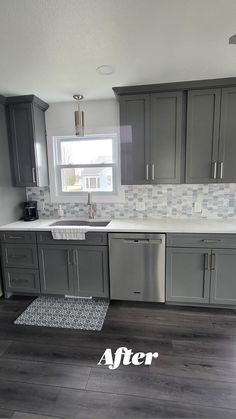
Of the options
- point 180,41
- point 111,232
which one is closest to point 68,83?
point 180,41

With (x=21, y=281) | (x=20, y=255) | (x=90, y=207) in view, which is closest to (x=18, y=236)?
(x=20, y=255)

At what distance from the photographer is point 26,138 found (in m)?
2.70

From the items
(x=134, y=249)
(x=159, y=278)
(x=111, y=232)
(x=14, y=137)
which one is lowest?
(x=159, y=278)

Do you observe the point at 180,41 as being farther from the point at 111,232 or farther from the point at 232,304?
the point at 232,304

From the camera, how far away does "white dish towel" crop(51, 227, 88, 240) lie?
2.42 m

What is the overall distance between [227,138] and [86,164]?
1.76 metres

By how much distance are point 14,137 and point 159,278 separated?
2.42 meters

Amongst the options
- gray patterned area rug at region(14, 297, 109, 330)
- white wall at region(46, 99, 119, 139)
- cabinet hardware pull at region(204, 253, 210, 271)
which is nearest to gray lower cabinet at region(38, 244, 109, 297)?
gray patterned area rug at region(14, 297, 109, 330)

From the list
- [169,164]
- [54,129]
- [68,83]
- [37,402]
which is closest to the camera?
[37,402]

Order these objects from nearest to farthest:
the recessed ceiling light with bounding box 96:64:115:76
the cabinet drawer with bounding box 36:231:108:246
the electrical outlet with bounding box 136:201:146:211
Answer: the recessed ceiling light with bounding box 96:64:115:76 < the cabinet drawer with bounding box 36:231:108:246 < the electrical outlet with bounding box 136:201:146:211

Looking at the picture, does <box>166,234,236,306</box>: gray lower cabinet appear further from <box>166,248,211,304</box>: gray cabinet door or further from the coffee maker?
the coffee maker

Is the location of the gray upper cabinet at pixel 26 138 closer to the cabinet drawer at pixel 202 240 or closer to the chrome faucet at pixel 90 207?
the chrome faucet at pixel 90 207

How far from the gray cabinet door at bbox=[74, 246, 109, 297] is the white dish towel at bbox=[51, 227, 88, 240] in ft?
0.48

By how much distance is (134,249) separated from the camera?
2.38 meters
